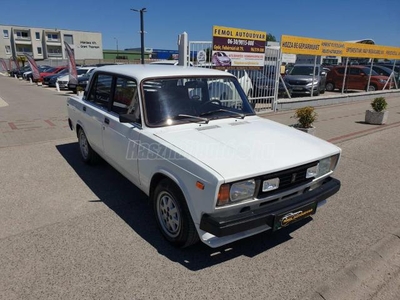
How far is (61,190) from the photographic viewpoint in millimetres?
4332

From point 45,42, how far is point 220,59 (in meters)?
80.2

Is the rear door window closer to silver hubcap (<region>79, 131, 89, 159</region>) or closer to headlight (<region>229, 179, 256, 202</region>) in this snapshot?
silver hubcap (<region>79, 131, 89, 159</region>)

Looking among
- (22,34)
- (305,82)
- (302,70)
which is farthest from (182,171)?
(22,34)

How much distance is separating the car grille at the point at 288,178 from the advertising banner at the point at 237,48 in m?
6.91

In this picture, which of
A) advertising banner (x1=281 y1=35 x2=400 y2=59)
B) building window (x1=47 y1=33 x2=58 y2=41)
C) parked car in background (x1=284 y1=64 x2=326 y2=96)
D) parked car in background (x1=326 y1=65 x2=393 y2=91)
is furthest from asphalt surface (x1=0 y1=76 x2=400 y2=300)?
building window (x1=47 y1=33 x2=58 y2=41)

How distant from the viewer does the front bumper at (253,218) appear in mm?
2418

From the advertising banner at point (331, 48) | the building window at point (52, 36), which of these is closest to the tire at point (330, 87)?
the advertising banner at point (331, 48)

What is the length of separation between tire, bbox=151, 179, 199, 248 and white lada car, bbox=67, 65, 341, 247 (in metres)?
0.01

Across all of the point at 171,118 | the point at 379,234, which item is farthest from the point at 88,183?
the point at 379,234

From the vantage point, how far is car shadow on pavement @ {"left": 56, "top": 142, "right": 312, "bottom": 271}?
2.93 m

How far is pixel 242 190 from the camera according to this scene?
251 centimetres

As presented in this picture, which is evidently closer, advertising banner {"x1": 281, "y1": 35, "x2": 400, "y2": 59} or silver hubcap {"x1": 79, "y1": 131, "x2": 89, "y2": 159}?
silver hubcap {"x1": 79, "y1": 131, "x2": 89, "y2": 159}

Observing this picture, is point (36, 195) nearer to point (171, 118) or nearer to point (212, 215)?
point (171, 118)

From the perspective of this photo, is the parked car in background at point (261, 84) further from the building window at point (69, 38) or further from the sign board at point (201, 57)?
the building window at point (69, 38)
